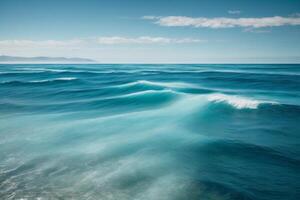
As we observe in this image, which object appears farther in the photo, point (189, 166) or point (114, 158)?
point (114, 158)

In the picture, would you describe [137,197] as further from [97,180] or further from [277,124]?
[277,124]

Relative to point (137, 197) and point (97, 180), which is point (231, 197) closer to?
point (137, 197)

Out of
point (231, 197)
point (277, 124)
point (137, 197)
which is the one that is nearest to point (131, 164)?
point (137, 197)

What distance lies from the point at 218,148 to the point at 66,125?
8547 millimetres

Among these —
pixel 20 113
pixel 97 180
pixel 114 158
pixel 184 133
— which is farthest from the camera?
pixel 20 113

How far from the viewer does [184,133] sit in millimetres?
11953

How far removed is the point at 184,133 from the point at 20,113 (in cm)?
1201

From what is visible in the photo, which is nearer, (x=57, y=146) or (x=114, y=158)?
(x=114, y=158)

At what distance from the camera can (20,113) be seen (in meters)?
16.7

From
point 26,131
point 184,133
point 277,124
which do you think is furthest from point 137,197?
point 277,124

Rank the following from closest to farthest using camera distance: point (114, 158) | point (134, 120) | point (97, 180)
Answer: point (97, 180) < point (114, 158) < point (134, 120)

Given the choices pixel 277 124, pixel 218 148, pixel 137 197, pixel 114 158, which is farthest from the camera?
pixel 277 124

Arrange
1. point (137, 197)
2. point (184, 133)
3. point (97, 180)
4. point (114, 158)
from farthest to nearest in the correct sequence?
point (184, 133), point (114, 158), point (97, 180), point (137, 197)

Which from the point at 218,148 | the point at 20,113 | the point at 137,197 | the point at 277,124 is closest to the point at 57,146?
the point at 137,197
